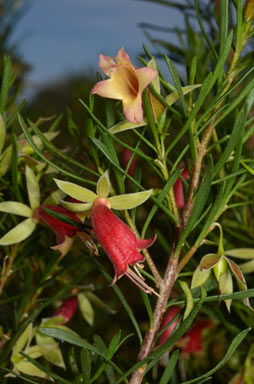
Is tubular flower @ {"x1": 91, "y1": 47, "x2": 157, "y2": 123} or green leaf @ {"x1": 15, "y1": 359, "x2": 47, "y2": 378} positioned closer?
tubular flower @ {"x1": 91, "y1": 47, "x2": 157, "y2": 123}

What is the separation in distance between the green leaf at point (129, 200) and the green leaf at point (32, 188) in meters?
0.10

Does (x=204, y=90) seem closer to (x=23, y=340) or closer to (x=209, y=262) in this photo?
(x=209, y=262)

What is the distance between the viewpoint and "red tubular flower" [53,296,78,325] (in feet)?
1.50

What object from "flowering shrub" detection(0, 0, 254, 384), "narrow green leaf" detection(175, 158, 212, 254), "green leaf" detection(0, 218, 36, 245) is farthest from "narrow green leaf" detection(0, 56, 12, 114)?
"narrow green leaf" detection(175, 158, 212, 254)

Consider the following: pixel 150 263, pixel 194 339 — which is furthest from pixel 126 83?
pixel 194 339

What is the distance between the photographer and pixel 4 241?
0.41m

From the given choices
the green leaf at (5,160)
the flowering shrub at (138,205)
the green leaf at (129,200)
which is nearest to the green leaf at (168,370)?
the flowering shrub at (138,205)

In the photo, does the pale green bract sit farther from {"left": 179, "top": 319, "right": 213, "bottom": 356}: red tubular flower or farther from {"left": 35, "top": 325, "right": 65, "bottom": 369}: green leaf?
{"left": 179, "top": 319, "right": 213, "bottom": 356}: red tubular flower

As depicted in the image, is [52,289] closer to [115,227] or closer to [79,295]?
[79,295]

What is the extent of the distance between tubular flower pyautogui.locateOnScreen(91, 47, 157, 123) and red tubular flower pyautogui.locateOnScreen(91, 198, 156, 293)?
0.07 m

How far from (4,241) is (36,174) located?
0.27 ft

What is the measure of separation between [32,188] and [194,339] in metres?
0.34

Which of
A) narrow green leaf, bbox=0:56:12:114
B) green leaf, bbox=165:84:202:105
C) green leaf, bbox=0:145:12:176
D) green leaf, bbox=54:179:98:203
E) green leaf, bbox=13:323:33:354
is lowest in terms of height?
green leaf, bbox=13:323:33:354

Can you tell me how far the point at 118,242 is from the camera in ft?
1.07
